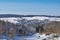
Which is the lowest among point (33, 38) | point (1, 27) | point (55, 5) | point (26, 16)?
point (33, 38)

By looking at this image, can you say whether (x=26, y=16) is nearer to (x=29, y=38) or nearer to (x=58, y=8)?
(x=29, y=38)

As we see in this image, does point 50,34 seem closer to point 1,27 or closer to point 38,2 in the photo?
point 38,2

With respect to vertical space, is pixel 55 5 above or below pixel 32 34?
above

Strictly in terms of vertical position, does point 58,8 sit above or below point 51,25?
above

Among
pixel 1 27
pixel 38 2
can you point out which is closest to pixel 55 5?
pixel 38 2

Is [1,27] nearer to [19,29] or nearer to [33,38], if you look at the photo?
[19,29]

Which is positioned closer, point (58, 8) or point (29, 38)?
point (29, 38)

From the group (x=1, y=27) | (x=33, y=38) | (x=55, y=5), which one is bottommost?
(x=33, y=38)

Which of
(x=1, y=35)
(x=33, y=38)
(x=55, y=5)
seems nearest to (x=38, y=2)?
(x=55, y=5)
